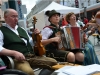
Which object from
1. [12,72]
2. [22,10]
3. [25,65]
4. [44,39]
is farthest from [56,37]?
[22,10]

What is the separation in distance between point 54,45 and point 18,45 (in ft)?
2.22

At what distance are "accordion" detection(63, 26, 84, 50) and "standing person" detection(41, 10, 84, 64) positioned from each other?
13 cm

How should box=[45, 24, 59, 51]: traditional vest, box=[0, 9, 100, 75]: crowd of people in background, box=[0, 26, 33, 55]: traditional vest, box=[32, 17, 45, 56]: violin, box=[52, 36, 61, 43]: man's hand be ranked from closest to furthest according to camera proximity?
box=[0, 9, 100, 75]: crowd of people in background, box=[0, 26, 33, 55]: traditional vest, box=[32, 17, 45, 56]: violin, box=[52, 36, 61, 43]: man's hand, box=[45, 24, 59, 51]: traditional vest

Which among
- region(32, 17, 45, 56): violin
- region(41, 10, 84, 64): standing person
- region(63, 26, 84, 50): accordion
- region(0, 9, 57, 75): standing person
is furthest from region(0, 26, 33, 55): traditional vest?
region(63, 26, 84, 50): accordion

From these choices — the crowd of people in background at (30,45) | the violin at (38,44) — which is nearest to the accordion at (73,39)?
the crowd of people in background at (30,45)

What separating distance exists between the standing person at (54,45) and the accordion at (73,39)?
0.43 feet

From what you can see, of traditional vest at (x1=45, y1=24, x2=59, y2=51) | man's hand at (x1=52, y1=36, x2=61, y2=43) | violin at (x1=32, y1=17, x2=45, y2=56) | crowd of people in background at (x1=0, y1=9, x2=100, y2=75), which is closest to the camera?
crowd of people in background at (x1=0, y1=9, x2=100, y2=75)

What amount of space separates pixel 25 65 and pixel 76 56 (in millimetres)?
1054

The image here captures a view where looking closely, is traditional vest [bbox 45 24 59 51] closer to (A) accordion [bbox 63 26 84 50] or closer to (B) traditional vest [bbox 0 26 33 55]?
(A) accordion [bbox 63 26 84 50]

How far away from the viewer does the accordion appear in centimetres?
305

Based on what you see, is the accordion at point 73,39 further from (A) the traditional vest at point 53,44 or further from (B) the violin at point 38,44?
(B) the violin at point 38,44

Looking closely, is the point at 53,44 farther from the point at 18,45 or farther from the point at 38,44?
the point at 18,45

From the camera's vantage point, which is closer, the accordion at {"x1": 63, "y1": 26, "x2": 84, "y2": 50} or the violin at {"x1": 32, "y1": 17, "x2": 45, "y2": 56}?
the violin at {"x1": 32, "y1": 17, "x2": 45, "y2": 56}

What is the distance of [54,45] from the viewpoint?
3.05 metres
